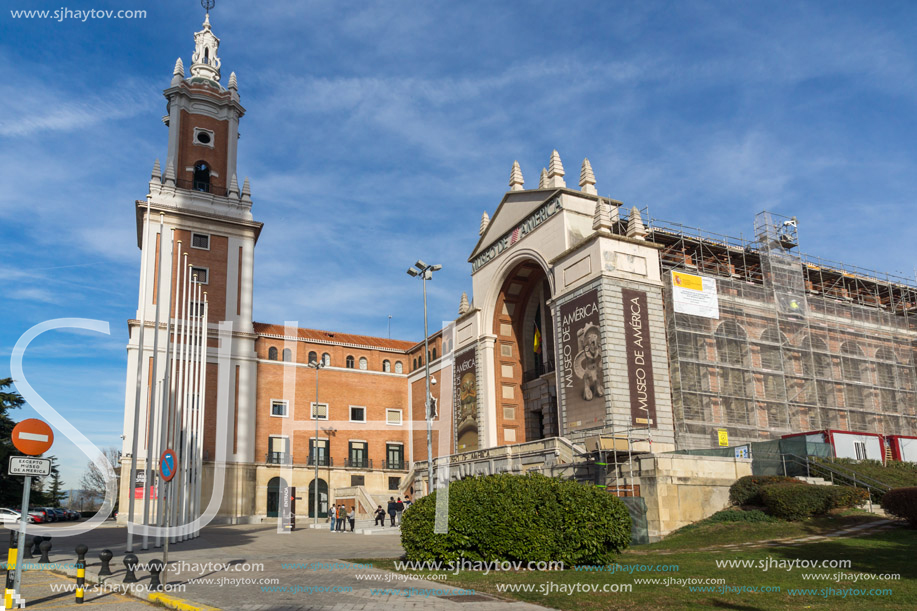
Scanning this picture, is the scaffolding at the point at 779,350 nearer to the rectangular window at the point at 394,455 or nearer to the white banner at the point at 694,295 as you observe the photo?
the white banner at the point at 694,295

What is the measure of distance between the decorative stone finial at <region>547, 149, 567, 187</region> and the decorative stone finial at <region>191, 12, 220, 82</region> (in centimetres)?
3095

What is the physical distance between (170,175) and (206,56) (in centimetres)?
1284

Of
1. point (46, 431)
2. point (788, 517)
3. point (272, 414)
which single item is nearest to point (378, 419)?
point (272, 414)

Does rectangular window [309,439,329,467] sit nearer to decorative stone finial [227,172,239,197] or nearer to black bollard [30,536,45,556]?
decorative stone finial [227,172,239,197]

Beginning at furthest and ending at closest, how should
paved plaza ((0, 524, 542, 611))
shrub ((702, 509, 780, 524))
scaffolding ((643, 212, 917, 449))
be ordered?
scaffolding ((643, 212, 917, 449)) < shrub ((702, 509, 780, 524)) < paved plaza ((0, 524, 542, 611))

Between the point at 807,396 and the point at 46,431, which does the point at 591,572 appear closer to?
the point at 46,431

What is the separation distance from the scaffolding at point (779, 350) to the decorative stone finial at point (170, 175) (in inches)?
1268

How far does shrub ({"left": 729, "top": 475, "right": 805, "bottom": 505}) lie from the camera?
73.7 feet

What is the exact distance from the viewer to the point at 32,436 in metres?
10.3

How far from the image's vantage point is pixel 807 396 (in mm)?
34000

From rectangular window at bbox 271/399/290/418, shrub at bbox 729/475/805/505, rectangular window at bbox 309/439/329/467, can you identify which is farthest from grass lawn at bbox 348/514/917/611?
rectangular window at bbox 271/399/290/418

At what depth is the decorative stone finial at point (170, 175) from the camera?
47.7 m

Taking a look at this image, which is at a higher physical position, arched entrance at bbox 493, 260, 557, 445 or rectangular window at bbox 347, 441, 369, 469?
arched entrance at bbox 493, 260, 557, 445

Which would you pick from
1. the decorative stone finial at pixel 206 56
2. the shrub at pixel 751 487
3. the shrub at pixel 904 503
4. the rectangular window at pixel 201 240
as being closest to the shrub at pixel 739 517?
the shrub at pixel 751 487
